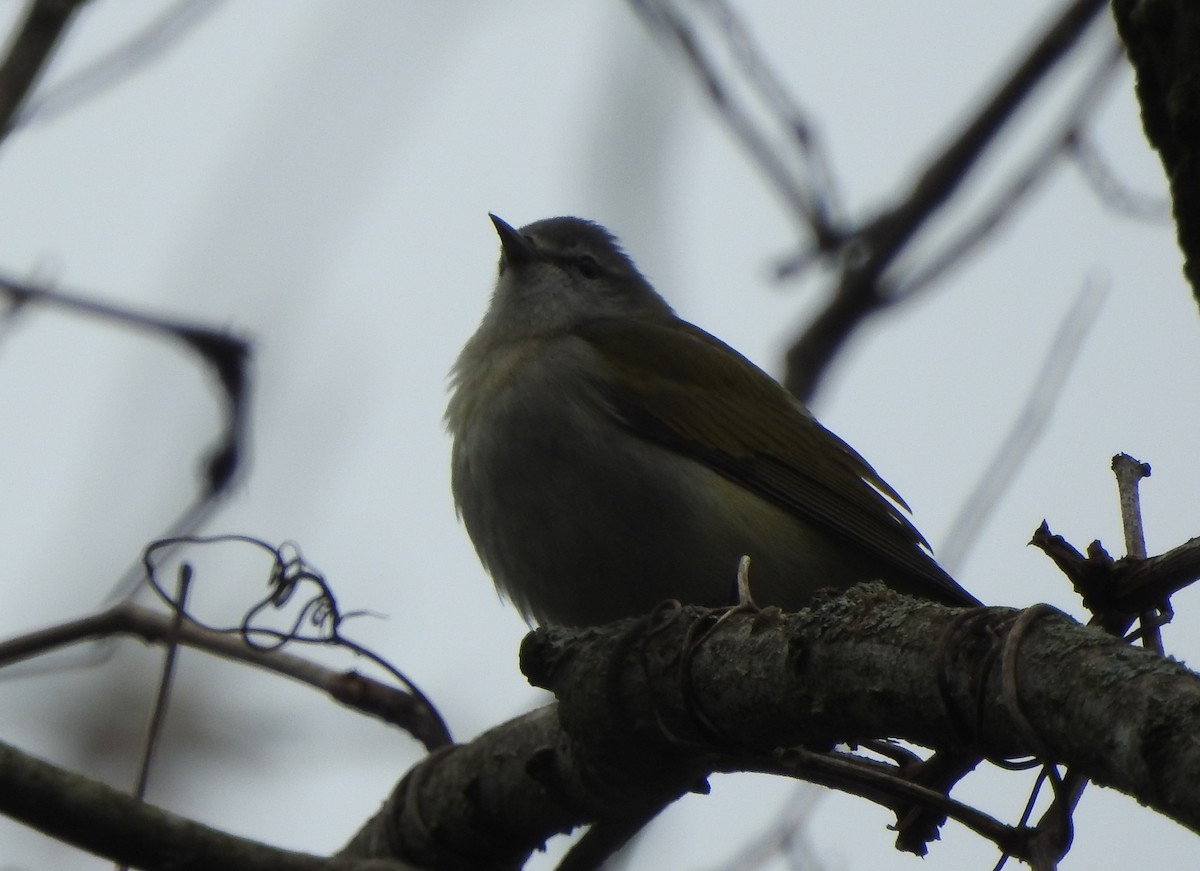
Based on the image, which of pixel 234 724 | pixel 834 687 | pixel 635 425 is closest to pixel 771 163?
pixel 635 425

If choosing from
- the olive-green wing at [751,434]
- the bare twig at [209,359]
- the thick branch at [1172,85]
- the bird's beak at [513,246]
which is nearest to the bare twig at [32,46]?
the bare twig at [209,359]

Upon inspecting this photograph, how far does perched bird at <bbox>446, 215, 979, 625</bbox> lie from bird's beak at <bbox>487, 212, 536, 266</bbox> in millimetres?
677

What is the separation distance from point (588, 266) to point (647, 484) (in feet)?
7.60

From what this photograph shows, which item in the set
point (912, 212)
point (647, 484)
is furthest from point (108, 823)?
point (912, 212)

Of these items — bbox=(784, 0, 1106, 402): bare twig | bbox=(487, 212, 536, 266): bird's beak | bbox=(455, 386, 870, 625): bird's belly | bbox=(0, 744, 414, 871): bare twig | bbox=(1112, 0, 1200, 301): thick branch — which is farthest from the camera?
bbox=(487, 212, 536, 266): bird's beak

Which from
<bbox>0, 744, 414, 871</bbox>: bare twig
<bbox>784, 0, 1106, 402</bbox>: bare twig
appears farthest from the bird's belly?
<bbox>0, 744, 414, 871</bbox>: bare twig

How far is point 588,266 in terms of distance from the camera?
281 inches

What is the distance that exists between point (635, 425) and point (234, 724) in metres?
2.88

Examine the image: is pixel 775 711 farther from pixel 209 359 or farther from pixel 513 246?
pixel 513 246

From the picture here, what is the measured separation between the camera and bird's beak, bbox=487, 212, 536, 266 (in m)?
6.79

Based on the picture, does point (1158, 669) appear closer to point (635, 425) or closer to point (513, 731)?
point (513, 731)

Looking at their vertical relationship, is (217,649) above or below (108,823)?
above

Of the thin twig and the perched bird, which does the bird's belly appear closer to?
the perched bird

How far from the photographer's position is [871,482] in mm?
5988
